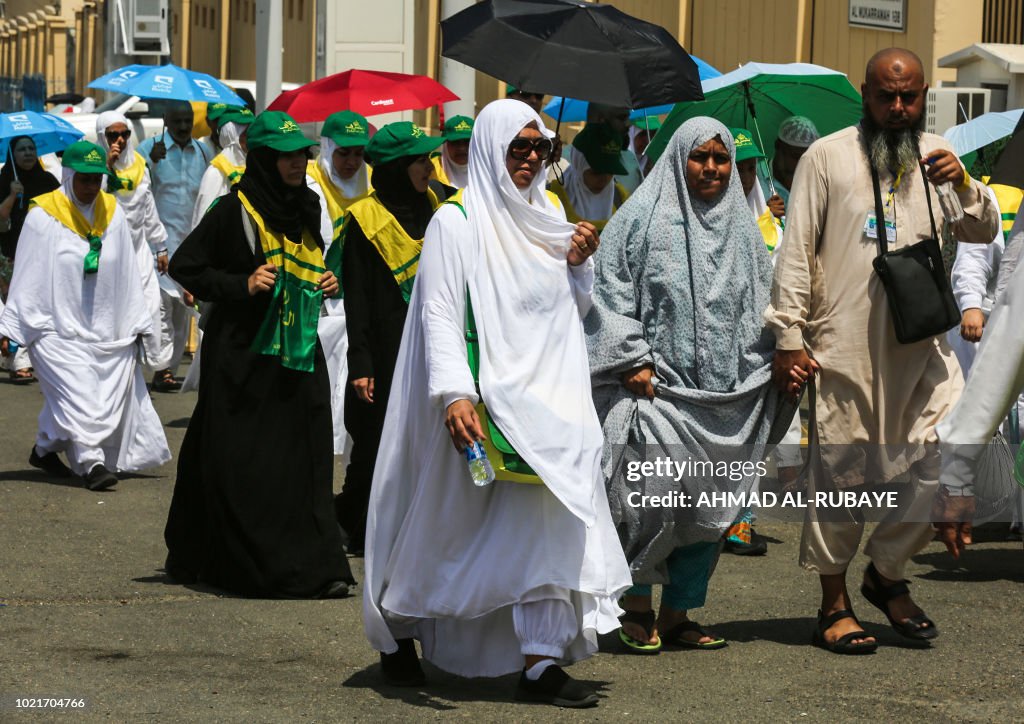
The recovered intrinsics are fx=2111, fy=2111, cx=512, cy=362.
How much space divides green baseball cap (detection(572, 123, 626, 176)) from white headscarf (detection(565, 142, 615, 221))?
0.37 feet

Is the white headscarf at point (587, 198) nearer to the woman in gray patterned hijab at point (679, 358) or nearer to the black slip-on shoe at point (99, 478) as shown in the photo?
the woman in gray patterned hijab at point (679, 358)

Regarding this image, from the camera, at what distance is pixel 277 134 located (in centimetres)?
797

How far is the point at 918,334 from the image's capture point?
6.67 meters

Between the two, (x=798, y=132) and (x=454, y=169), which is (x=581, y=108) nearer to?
(x=454, y=169)

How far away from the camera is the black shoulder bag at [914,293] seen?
21.9 ft

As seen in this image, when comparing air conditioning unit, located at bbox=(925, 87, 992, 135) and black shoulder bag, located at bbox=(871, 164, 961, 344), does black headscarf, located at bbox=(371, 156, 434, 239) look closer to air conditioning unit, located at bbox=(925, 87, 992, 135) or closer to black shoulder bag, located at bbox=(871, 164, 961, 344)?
black shoulder bag, located at bbox=(871, 164, 961, 344)

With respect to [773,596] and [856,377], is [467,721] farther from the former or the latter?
[773,596]

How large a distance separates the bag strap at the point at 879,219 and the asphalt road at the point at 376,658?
52.4 inches

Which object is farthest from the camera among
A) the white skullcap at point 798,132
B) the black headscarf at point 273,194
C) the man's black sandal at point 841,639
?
the white skullcap at point 798,132

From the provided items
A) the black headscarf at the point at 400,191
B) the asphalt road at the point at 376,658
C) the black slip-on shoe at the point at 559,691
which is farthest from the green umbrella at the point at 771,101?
the black slip-on shoe at the point at 559,691

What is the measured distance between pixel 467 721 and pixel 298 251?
2.81 metres

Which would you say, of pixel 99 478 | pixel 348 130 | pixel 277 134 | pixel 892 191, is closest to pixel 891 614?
pixel 892 191

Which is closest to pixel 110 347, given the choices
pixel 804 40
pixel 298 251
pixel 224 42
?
pixel 298 251

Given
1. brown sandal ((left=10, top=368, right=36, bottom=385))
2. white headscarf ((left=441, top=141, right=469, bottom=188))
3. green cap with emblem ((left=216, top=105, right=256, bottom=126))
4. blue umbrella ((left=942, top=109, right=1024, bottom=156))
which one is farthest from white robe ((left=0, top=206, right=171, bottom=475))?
brown sandal ((left=10, top=368, right=36, bottom=385))
